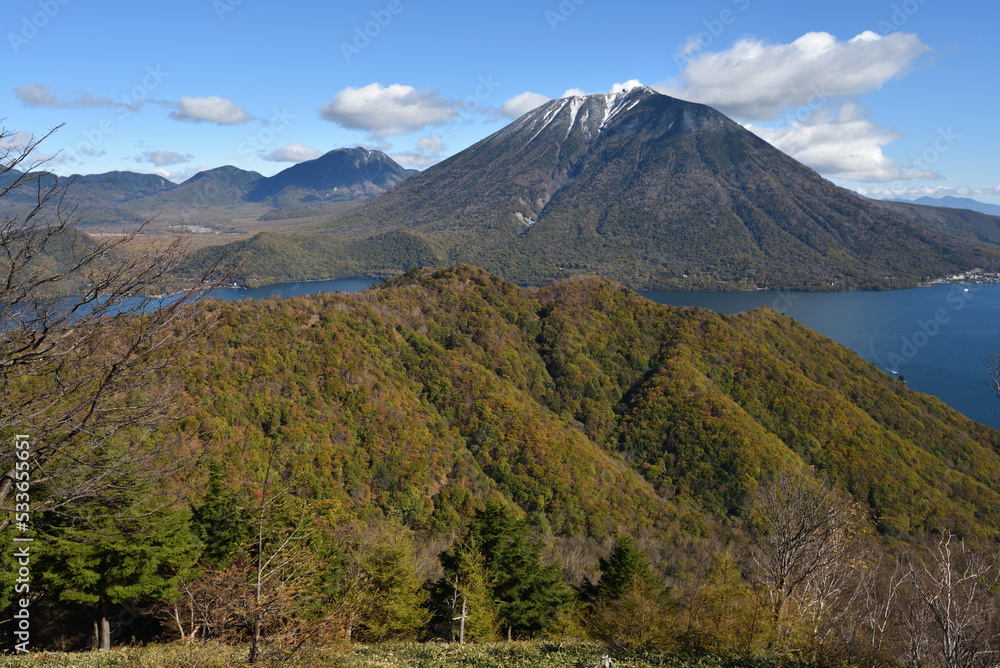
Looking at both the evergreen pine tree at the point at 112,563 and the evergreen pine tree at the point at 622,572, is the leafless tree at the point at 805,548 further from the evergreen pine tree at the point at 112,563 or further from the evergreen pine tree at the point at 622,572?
the evergreen pine tree at the point at 112,563

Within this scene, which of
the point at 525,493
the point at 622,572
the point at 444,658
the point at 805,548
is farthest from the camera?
the point at 525,493

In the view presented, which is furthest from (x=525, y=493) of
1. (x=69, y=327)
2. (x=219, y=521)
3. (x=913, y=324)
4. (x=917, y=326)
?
(x=913, y=324)

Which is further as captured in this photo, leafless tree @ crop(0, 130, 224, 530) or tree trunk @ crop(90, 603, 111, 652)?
tree trunk @ crop(90, 603, 111, 652)

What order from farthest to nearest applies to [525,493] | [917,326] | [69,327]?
1. [917,326]
2. [525,493]
3. [69,327]

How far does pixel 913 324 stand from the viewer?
13262 cm

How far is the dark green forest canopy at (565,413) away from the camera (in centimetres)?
4091

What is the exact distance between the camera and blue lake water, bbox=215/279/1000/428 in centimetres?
9025

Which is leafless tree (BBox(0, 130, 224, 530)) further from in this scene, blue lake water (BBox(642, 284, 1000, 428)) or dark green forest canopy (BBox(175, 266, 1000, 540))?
blue lake water (BBox(642, 284, 1000, 428))

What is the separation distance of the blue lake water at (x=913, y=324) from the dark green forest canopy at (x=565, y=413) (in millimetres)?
15348

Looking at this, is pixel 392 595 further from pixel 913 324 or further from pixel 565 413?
pixel 913 324

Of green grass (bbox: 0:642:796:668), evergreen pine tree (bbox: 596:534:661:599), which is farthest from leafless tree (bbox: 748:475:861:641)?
green grass (bbox: 0:642:796:668)

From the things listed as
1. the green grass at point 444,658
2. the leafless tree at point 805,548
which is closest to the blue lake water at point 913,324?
the green grass at point 444,658

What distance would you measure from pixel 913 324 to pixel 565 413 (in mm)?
122274

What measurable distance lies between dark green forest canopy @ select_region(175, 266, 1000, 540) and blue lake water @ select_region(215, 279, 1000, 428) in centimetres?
1535
